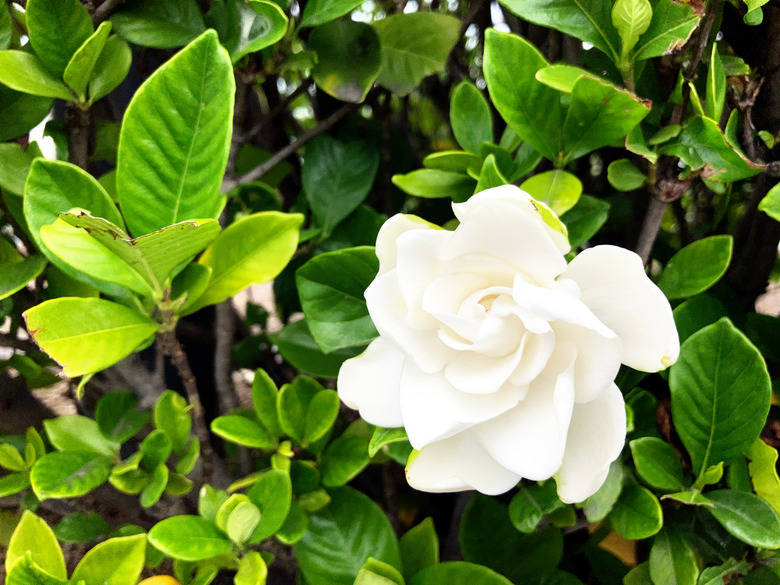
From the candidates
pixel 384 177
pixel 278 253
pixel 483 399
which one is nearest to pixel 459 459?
pixel 483 399

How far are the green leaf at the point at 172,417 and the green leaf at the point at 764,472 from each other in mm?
512

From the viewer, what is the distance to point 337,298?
20.1 inches

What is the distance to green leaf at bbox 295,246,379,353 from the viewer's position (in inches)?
19.5

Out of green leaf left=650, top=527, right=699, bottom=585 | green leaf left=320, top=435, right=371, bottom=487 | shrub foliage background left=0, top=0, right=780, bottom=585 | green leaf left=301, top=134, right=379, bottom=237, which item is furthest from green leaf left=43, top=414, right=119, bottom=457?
green leaf left=650, top=527, right=699, bottom=585

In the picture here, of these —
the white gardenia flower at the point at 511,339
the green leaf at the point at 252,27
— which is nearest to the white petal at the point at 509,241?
the white gardenia flower at the point at 511,339

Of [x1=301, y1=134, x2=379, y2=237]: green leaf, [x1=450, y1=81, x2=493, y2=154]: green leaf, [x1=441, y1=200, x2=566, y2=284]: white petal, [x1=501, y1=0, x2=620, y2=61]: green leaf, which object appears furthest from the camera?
[x1=301, y1=134, x2=379, y2=237]: green leaf

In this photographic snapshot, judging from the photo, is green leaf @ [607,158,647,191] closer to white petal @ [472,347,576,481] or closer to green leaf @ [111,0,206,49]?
white petal @ [472,347,576,481]

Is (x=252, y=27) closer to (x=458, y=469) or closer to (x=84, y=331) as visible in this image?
(x=84, y=331)

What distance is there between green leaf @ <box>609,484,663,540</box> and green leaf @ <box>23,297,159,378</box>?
0.41m

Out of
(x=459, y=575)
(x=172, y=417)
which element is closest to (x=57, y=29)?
(x=172, y=417)

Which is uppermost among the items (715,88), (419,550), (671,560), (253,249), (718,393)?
(715,88)

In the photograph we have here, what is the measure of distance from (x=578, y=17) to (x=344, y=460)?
1.50ft

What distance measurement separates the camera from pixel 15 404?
74cm

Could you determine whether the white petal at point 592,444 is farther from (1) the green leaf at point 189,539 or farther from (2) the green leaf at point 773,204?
(1) the green leaf at point 189,539
